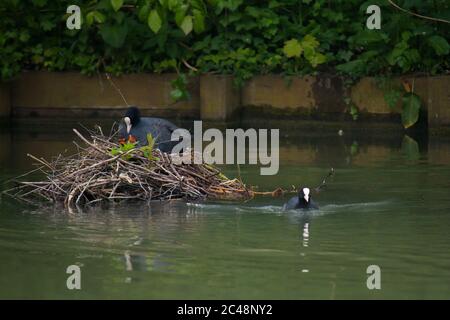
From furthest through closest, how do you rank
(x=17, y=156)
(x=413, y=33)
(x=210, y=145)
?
(x=413, y=33), (x=210, y=145), (x=17, y=156)

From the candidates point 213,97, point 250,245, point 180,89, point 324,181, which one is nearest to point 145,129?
point 324,181

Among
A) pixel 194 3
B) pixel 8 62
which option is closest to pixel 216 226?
pixel 194 3

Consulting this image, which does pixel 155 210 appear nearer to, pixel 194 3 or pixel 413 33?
pixel 194 3

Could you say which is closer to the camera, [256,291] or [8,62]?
[256,291]

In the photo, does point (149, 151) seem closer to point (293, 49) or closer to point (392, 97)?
point (392, 97)

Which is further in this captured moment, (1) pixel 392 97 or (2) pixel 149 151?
(1) pixel 392 97

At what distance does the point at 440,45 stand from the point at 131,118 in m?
6.28

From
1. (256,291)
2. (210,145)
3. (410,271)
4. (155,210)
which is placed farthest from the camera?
(210,145)

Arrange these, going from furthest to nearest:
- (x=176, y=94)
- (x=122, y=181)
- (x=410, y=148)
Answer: (x=176, y=94)
(x=410, y=148)
(x=122, y=181)

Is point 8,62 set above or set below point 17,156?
above

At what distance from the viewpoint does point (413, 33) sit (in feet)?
56.7

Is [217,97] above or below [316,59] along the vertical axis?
below

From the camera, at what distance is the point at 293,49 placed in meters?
18.2

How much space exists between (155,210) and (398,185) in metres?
2.83
